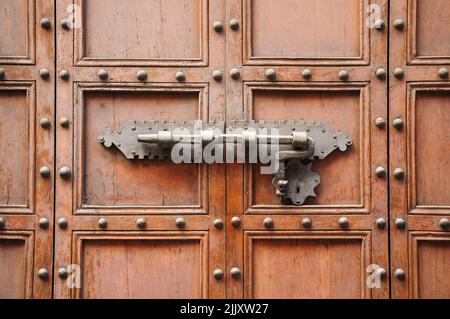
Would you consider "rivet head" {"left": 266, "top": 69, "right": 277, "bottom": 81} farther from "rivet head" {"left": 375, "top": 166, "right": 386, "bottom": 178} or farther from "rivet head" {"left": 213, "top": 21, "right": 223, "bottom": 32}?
"rivet head" {"left": 375, "top": 166, "right": 386, "bottom": 178}

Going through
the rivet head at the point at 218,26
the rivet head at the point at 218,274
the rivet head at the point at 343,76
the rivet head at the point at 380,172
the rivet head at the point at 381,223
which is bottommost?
the rivet head at the point at 218,274

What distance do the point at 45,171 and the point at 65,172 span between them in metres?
0.05

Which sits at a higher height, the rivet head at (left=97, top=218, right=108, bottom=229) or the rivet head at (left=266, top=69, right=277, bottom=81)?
the rivet head at (left=266, top=69, right=277, bottom=81)

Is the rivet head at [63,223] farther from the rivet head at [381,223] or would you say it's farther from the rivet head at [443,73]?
the rivet head at [443,73]

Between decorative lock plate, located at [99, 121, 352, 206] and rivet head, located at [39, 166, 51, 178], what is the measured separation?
16 cm

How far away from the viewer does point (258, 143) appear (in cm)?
153

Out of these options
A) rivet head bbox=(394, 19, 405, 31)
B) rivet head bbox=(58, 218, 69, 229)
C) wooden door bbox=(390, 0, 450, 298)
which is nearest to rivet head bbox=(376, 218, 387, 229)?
wooden door bbox=(390, 0, 450, 298)

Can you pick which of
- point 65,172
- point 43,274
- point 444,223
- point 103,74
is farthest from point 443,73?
point 43,274

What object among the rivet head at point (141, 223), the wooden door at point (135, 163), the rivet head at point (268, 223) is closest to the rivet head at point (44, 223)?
the wooden door at point (135, 163)

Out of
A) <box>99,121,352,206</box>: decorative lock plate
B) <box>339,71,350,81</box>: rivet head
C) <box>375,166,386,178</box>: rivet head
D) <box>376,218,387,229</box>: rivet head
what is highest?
<box>339,71,350,81</box>: rivet head

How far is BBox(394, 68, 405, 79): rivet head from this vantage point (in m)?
1.54

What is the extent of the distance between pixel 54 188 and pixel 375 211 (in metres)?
0.85

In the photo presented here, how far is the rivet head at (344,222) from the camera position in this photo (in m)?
1.54
